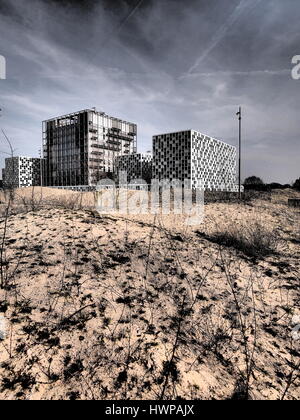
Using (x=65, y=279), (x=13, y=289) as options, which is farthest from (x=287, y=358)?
(x=13, y=289)

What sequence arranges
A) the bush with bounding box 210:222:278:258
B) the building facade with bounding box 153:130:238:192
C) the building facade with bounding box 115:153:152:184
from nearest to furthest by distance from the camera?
the bush with bounding box 210:222:278:258, the building facade with bounding box 153:130:238:192, the building facade with bounding box 115:153:152:184

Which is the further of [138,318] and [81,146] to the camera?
[81,146]

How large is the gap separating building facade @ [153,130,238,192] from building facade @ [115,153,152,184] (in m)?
3.50

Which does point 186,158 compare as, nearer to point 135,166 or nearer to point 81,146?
point 135,166

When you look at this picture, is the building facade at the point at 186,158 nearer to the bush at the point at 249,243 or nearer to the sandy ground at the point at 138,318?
the bush at the point at 249,243

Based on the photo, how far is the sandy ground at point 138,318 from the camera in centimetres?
194

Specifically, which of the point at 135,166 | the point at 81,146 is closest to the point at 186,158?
the point at 135,166

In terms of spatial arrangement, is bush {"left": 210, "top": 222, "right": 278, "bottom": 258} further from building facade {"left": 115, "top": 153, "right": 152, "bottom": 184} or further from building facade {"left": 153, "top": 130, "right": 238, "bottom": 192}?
building facade {"left": 115, "top": 153, "right": 152, "bottom": 184}

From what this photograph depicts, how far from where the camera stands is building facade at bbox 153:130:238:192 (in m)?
54.8

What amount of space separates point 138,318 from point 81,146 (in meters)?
58.5

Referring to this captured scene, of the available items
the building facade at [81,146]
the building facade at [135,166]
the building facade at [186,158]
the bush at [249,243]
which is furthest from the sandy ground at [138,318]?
the building facade at [135,166]

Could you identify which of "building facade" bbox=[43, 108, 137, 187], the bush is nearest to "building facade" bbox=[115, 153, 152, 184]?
"building facade" bbox=[43, 108, 137, 187]

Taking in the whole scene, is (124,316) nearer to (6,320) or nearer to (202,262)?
(6,320)

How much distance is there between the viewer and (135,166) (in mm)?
61188
